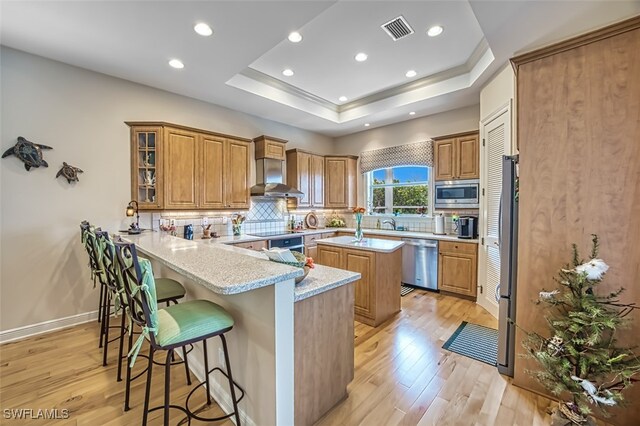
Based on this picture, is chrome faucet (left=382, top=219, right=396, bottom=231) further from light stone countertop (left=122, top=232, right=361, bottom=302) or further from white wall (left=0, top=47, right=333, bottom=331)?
white wall (left=0, top=47, right=333, bottom=331)

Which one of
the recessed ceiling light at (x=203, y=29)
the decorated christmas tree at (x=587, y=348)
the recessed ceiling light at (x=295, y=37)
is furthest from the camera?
the recessed ceiling light at (x=295, y=37)

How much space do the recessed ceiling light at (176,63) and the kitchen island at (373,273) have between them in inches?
109

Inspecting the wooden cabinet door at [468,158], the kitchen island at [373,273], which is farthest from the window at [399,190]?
the kitchen island at [373,273]

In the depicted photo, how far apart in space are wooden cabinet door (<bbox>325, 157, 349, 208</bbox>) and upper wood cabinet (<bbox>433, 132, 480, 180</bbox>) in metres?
1.93

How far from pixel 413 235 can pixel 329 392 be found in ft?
10.6

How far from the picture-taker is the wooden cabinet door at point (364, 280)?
10.3 feet

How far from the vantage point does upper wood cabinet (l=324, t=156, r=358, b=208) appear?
585 cm

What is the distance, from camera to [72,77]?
3137 mm

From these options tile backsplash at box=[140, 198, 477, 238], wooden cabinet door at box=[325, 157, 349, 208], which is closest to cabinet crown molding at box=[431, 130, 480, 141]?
tile backsplash at box=[140, 198, 477, 238]

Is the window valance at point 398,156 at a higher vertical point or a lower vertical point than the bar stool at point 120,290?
higher

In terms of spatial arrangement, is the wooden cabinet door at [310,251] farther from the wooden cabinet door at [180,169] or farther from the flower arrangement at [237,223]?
the wooden cabinet door at [180,169]

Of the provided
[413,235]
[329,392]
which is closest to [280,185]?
[413,235]

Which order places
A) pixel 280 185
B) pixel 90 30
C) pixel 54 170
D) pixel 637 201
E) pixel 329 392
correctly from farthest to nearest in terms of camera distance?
pixel 280 185, pixel 54 170, pixel 90 30, pixel 329 392, pixel 637 201

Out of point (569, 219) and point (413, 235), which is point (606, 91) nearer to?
point (569, 219)
